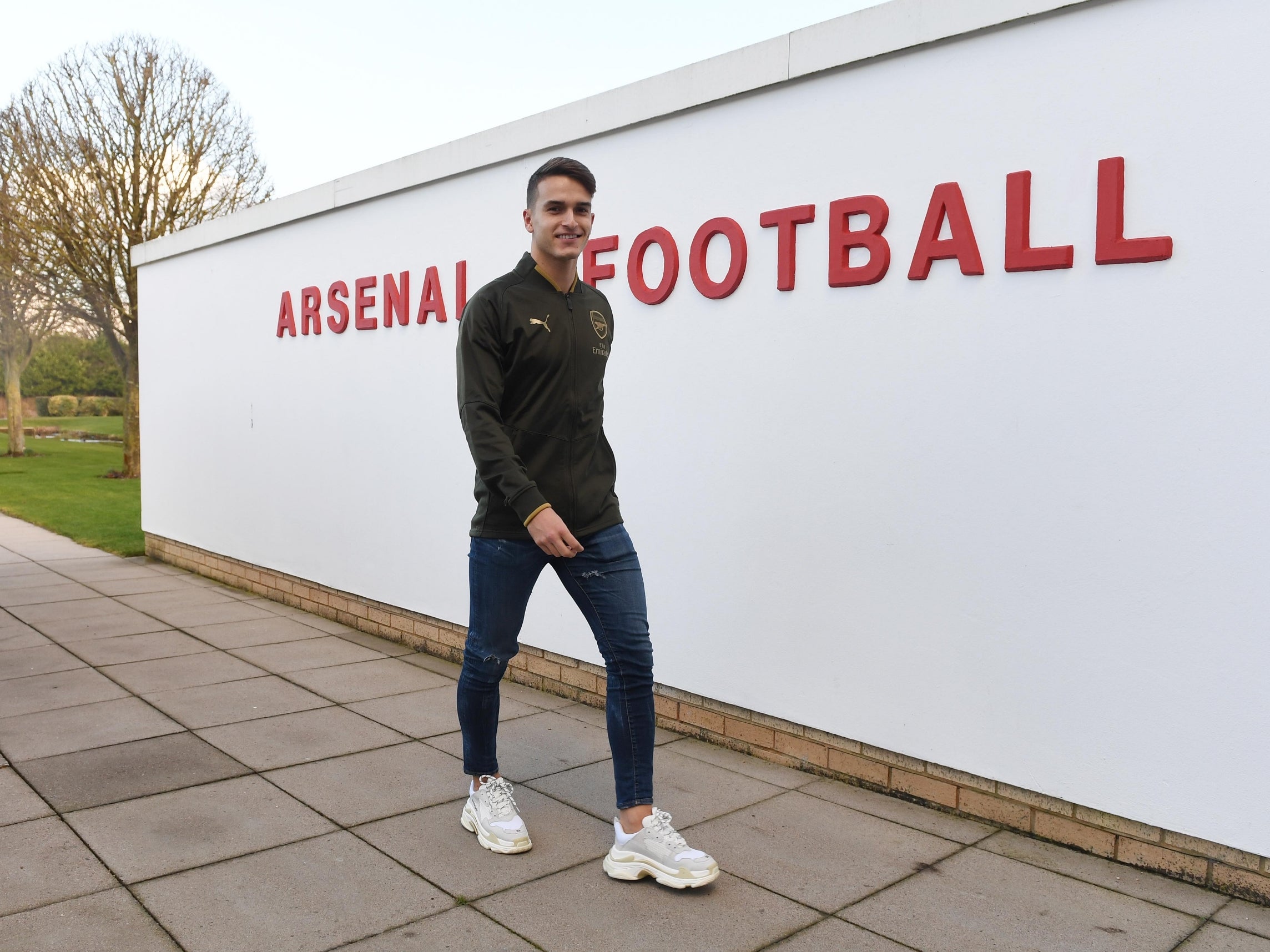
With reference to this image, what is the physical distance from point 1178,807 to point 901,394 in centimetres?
Answer: 148

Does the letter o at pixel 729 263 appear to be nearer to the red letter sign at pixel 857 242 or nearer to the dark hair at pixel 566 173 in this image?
the red letter sign at pixel 857 242

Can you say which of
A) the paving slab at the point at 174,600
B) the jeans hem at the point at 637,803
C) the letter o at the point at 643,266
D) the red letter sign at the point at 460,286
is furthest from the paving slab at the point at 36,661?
the jeans hem at the point at 637,803

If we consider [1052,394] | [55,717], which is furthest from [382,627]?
[1052,394]

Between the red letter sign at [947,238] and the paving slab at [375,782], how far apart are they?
237 cm

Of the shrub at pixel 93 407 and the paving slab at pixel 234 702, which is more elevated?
the shrub at pixel 93 407

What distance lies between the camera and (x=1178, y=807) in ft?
9.50

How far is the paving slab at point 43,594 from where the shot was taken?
272 inches

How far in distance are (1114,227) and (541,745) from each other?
2737mm

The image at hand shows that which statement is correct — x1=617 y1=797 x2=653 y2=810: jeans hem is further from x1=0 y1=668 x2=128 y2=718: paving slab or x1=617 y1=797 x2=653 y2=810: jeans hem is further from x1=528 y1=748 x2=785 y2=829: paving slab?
x1=0 y1=668 x2=128 y2=718: paving slab

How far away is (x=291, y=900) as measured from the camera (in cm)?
271

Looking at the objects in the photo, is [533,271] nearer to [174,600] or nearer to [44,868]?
[44,868]

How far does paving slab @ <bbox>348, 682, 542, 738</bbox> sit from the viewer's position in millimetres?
4293

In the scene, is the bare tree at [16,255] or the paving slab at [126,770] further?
the bare tree at [16,255]

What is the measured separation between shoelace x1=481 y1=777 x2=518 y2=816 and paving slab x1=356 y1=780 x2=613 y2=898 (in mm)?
121
